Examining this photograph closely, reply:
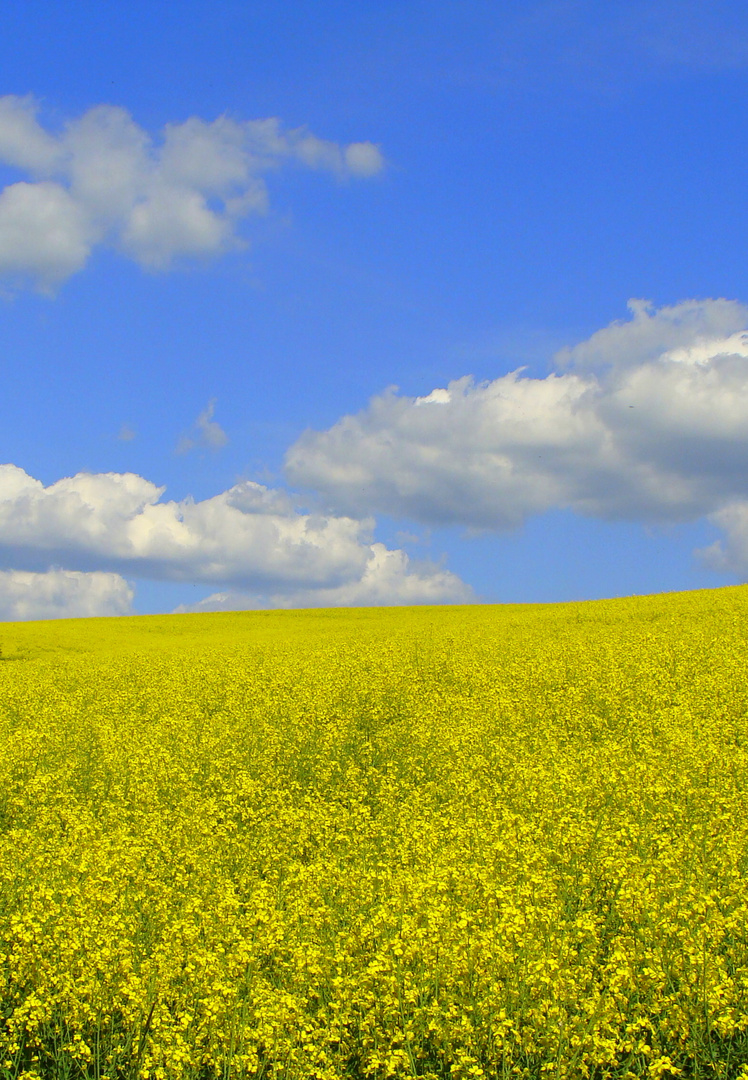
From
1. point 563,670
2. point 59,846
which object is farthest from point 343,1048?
point 563,670

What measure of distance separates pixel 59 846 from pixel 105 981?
3.33m

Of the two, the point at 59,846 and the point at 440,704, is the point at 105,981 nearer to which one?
the point at 59,846

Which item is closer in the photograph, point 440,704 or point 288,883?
point 288,883

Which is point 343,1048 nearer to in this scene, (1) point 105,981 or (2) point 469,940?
(2) point 469,940

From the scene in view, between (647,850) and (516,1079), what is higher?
(647,850)

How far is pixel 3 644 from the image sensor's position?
3831 centimetres

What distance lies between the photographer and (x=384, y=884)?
8.04 m

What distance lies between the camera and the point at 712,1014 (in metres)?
6.41

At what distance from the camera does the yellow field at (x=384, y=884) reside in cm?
629

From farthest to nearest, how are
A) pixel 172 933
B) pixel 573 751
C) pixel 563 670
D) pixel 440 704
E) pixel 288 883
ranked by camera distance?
pixel 563 670
pixel 440 704
pixel 573 751
pixel 288 883
pixel 172 933

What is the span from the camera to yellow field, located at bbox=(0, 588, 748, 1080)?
20.6ft

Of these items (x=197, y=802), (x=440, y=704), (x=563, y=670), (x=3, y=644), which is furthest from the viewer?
(x=3, y=644)

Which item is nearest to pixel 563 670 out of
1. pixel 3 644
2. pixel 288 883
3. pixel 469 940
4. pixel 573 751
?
pixel 573 751

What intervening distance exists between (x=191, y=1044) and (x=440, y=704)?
1096cm
